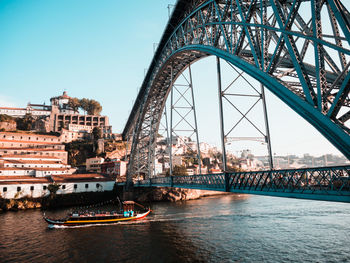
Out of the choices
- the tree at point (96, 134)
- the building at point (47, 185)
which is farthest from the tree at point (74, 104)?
the building at point (47, 185)

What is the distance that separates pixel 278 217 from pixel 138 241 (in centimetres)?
1717

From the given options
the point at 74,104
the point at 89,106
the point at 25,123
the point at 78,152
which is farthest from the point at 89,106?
the point at 78,152

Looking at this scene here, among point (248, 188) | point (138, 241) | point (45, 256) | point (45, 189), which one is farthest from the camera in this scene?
point (45, 189)

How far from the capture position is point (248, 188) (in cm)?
1260

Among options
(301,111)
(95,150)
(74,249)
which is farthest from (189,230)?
(95,150)

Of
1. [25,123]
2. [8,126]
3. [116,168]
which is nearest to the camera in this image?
[116,168]

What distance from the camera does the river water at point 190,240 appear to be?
15.8 metres

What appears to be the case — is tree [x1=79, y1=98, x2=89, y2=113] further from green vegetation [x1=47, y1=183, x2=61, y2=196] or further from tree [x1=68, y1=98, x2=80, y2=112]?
green vegetation [x1=47, y1=183, x2=61, y2=196]

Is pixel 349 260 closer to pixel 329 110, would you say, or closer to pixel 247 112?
pixel 247 112

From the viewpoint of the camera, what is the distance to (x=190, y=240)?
19.4 m

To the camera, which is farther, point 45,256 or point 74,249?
point 74,249

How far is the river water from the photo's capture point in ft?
51.8

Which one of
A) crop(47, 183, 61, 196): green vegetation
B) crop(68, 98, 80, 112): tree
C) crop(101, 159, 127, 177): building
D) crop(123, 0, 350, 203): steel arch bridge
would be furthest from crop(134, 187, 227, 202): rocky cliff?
crop(68, 98, 80, 112): tree

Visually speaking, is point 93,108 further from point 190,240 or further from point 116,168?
point 190,240
